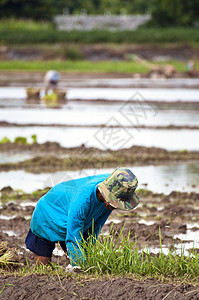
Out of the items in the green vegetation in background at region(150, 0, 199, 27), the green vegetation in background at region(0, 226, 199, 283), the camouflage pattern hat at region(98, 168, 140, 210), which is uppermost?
the green vegetation in background at region(150, 0, 199, 27)

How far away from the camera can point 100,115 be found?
19641mm

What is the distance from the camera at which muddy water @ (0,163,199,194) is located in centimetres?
963

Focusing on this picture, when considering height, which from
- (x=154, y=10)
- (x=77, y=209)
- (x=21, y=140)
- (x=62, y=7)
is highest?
(x=62, y=7)

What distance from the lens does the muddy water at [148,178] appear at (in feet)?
31.6

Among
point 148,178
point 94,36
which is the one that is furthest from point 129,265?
point 94,36

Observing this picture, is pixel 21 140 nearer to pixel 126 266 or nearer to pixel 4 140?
pixel 4 140

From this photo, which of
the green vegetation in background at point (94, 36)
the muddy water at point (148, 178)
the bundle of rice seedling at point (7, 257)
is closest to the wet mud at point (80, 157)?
the muddy water at point (148, 178)

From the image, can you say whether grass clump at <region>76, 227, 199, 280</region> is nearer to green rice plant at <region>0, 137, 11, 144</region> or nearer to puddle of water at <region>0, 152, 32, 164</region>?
puddle of water at <region>0, 152, 32, 164</region>

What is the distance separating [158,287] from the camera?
14.9 feet

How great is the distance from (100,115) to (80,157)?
7824 millimetres

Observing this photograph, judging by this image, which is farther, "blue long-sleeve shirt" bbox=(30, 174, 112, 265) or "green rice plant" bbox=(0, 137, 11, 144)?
"green rice plant" bbox=(0, 137, 11, 144)

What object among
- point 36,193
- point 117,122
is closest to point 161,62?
point 117,122

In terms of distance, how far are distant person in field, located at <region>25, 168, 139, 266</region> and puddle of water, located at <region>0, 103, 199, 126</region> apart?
39.6ft

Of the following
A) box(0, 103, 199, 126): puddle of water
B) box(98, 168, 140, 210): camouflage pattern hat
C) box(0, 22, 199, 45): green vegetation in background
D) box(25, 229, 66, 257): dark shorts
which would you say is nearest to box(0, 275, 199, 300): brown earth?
box(25, 229, 66, 257): dark shorts
